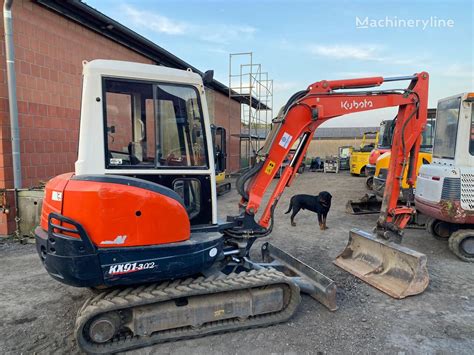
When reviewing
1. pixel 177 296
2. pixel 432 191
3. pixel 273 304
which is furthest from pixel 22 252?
pixel 432 191

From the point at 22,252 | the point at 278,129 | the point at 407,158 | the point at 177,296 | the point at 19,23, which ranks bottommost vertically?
the point at 22,252

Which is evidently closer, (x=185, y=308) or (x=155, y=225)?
(x=155, y=225)

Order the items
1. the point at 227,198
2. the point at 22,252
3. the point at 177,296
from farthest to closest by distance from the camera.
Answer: the point at 227,198, the point at 22,252, the point at 177,296

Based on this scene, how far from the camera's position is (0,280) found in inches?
194

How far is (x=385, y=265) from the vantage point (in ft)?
16.0

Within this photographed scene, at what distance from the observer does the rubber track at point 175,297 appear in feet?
10.5

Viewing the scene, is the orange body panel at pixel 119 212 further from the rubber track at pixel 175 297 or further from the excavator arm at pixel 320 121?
the excavator arm at pixel 320 121

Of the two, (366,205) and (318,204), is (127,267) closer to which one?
(318,204)

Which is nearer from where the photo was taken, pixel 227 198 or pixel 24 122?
pixel 24 122

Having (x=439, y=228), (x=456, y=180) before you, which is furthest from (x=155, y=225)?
(x=439, y=228)

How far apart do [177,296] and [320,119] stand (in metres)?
2.75

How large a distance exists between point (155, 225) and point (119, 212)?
0.36 metres

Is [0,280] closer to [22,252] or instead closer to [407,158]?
[22,252]

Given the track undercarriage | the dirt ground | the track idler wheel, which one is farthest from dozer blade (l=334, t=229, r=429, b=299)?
the track idler wheel
